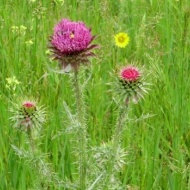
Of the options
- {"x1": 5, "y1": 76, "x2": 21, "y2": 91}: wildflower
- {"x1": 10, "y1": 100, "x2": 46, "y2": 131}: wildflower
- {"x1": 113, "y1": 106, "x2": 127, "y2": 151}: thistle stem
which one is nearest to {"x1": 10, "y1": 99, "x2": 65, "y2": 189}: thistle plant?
{"x1": 10, "y1": 100, "x2": 46, "y2": 131}: wildflower

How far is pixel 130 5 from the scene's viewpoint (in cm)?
408

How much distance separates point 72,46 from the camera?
1.59 meters

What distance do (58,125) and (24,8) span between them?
5.58 ft

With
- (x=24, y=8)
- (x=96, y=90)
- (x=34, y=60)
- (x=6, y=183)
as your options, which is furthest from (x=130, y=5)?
(x=6, y=183)

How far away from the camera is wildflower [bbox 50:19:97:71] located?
1.59 meters

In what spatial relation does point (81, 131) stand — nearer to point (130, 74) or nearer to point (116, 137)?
point (116, 137)

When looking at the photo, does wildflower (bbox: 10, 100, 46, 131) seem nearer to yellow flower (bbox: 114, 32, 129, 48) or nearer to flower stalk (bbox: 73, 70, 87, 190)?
flower stalk (bbox: 73, 70, 87, 190)

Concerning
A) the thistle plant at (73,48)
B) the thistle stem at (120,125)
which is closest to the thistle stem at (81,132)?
the thistle plant at (73,48)

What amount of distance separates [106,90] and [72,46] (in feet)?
3.96

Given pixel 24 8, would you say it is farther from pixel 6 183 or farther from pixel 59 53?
pixel 59 53

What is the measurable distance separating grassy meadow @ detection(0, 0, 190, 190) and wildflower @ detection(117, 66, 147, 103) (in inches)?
3.1

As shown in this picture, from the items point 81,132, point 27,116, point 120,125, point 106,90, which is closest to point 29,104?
point 27,116

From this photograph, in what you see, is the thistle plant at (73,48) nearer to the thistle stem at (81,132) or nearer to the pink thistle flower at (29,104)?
the thistle stem at (81,132)

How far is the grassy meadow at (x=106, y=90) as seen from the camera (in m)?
2.20
